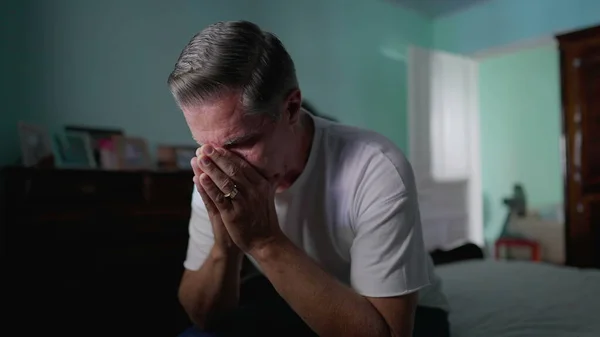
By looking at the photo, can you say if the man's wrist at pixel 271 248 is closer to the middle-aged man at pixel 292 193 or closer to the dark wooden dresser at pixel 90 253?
the middle-aged man at pixel 292 193

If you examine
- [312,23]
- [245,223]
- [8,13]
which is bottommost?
[245,223]

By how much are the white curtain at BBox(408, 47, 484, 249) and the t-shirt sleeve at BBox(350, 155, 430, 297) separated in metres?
2.66

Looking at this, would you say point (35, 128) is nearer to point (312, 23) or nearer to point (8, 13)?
point (8, 13)

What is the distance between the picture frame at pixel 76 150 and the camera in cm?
215

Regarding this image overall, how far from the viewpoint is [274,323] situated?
3.21 feet

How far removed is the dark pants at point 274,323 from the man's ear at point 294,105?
41cm

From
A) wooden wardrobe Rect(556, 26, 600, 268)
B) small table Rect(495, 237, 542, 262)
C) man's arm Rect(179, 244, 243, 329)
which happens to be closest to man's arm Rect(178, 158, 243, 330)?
man's arm Rect(179, 244, 243, 329)

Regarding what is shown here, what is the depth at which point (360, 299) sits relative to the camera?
0.81 metres

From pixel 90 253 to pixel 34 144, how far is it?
0.55 metres

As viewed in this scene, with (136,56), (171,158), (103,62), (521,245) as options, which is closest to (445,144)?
(521,245)

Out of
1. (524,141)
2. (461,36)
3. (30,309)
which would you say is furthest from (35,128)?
(524,141)

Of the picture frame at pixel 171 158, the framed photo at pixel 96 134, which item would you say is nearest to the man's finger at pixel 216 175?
the framed photo at pixel 96 134

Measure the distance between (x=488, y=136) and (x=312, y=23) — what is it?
265 centimetres

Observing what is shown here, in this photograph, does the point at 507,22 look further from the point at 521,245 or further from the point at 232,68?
the point at 232,68
